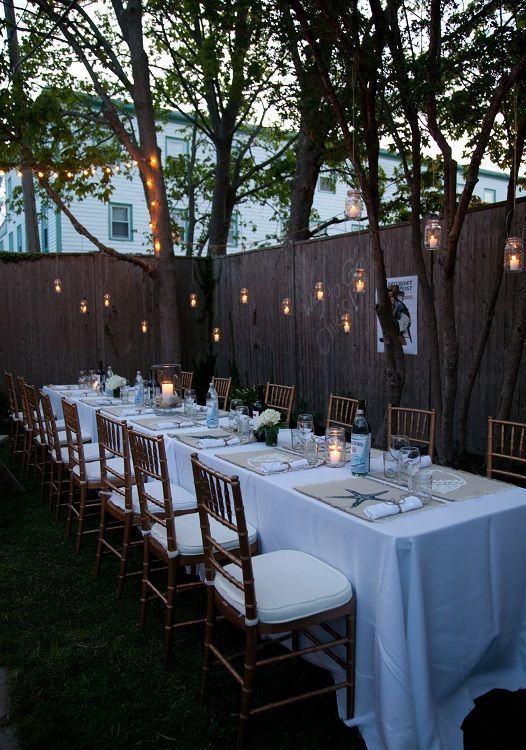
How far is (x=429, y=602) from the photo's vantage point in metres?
2.42

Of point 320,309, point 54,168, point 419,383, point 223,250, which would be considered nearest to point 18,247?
point 223,250

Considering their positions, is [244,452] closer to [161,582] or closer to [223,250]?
[161,582]

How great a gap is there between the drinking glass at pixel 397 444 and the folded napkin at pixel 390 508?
0.34 m

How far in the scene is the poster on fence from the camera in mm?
6852

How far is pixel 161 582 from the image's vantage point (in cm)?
400

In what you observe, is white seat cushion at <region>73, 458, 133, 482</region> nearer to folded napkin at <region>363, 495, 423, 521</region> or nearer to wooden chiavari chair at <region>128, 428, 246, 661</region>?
wooden chiavari chair at <region>128, 428, 246, 661</region>

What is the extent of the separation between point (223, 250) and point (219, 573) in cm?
1030

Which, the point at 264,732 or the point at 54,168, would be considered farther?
the point at 54,168

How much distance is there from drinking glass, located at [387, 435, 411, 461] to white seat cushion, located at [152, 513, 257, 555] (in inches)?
34.2

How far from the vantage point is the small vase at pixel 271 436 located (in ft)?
13.2

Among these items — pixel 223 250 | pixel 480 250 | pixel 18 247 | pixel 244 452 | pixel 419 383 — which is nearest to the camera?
pixel 244 452

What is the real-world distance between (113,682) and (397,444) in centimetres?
181

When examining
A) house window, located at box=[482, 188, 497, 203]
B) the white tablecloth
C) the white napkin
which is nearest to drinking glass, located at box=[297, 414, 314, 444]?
the white napkin

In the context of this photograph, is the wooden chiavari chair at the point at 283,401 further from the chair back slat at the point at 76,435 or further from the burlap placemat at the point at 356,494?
the burlap placemat at the point at 356,494
